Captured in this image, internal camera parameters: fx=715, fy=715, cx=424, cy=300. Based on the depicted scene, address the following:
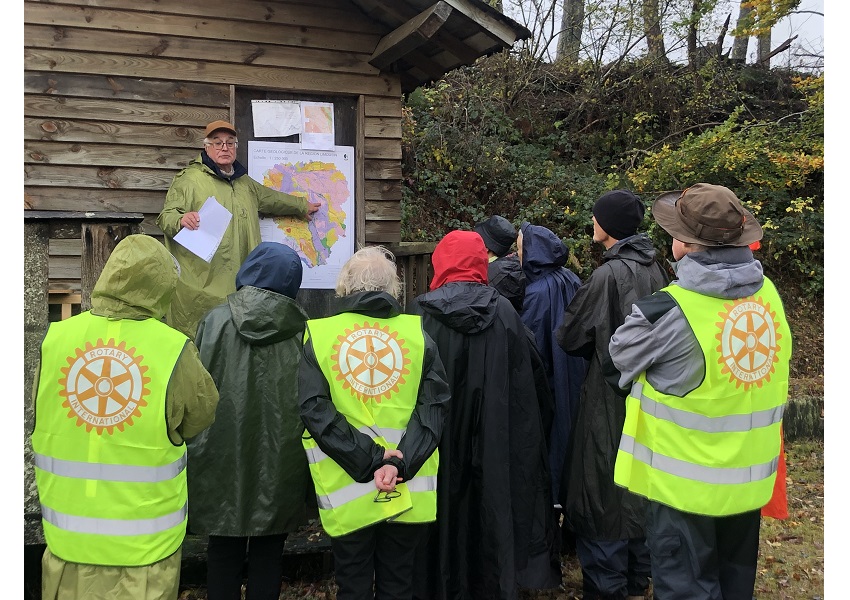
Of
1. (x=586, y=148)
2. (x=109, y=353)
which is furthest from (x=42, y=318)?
(x=586, y=148)

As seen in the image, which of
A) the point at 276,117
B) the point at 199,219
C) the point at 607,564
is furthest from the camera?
the point at 276,117

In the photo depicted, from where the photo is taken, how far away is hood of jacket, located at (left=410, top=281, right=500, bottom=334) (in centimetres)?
385

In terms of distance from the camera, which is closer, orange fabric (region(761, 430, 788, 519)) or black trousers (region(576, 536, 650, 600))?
orange fabric (region(761, 430, 788, 519))

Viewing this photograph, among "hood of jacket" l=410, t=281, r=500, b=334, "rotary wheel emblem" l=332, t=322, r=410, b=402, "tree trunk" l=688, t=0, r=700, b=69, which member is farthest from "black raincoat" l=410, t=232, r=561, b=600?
"tree trunk" l=688, t=0, r=700, b=69

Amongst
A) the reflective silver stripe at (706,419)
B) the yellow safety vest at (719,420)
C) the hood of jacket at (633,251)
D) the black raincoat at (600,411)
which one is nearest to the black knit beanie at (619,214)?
the hood of jacket at (633,251)

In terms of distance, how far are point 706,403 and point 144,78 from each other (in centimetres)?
484

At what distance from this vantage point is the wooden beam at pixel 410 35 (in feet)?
18.0

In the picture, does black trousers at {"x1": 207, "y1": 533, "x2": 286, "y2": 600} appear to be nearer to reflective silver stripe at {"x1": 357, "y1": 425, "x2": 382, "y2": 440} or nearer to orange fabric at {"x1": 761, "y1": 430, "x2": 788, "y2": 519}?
reflective silver stripe at {"x1": 357, "y1": 425, "x2": 382, "y2": 440}

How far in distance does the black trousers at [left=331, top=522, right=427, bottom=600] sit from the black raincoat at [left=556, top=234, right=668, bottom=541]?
1.19 meters

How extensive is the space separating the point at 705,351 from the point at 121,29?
496 cm

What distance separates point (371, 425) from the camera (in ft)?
10.8

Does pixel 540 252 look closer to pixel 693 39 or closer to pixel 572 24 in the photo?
pixel 572 24

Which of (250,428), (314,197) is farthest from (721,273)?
(314,197)

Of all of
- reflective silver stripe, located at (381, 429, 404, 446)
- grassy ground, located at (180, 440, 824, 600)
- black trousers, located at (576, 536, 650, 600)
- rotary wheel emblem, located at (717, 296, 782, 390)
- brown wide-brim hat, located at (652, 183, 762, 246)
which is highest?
brown wide-brim hat, located at (652, 183, 762, 246)
